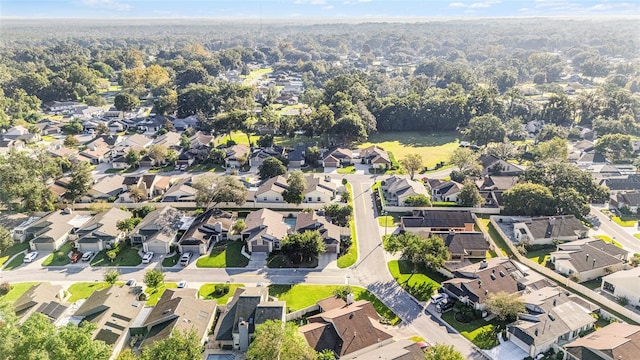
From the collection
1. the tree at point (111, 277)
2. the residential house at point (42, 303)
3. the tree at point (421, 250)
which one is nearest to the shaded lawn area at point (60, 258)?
the residential house at point (42, 303)

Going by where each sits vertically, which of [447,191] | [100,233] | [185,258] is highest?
[100,233]

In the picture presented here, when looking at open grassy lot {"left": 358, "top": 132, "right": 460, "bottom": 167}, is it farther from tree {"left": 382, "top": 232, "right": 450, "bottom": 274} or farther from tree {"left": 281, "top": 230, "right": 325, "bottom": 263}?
tree {"left": 281, "top": 230, "right": 325, "bottom": 263}

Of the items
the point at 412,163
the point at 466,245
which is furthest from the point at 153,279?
the point at 412,163

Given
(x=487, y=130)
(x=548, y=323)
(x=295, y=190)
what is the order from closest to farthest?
(x=548, y=323) < (x=295, y=190) < (x=487, y=130)

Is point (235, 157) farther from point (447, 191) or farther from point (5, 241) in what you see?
point (447, 191)

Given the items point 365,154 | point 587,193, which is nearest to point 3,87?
point 365,154

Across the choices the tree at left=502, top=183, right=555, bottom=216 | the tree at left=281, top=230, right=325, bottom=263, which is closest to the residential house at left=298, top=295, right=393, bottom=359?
the tree at left=281, top=230, right=325, bottom=263
